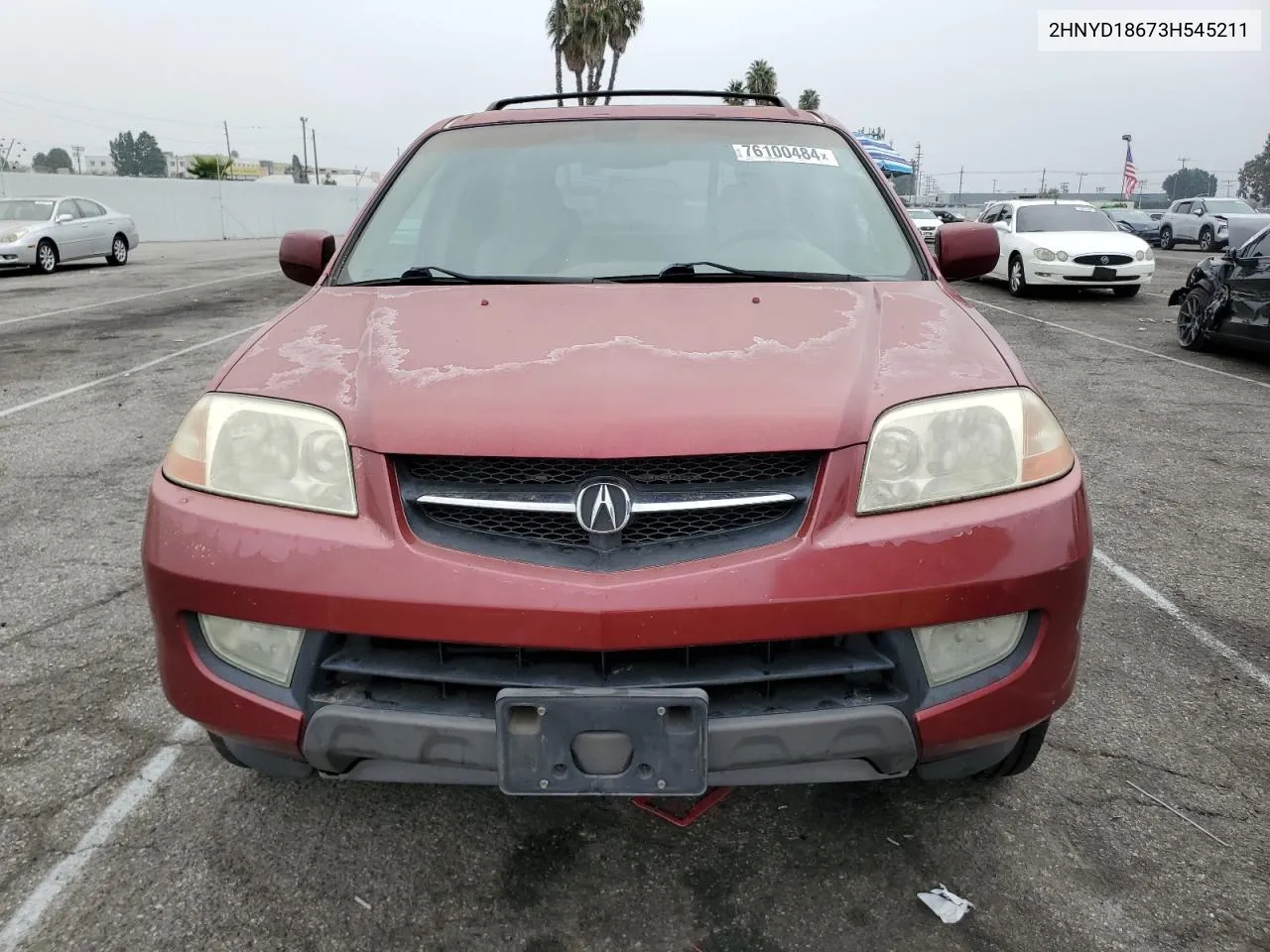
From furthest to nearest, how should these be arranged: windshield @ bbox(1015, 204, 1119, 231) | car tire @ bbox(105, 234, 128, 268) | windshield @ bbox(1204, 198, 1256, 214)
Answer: windshield @ bbox(1204, 198, 1256, 214) < car tire @ bbox(105, 234, 128, 268) < windshield @ bbox(1015, 204, 1119, 231)

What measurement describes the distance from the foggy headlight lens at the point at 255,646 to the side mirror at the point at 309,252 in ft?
4.96

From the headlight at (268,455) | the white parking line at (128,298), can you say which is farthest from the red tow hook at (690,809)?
the white parking line at (128,298)

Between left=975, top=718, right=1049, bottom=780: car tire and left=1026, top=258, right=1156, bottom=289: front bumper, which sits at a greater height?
left=1026, top=258, right=1156, bottom=289: front bumper

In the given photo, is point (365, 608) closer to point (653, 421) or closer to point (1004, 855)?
point (653, 421)

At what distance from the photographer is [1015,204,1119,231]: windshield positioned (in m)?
14.6

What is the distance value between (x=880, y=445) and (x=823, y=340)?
34 centimetres

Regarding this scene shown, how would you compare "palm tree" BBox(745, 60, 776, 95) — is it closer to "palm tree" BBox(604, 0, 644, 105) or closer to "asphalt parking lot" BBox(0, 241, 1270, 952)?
"palm tree" BBox(604, 0, 644, 105)

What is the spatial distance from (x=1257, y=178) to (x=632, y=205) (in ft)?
448

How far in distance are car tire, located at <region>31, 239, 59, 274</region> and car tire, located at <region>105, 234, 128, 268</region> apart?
1.58 m

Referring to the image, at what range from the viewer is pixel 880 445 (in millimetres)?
1835

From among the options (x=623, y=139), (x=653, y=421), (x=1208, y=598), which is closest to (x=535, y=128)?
(x=623, y=139)

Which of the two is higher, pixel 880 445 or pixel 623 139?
pixel 623 139

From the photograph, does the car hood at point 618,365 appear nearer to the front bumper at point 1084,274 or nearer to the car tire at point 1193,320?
the car tire at point 1193,320

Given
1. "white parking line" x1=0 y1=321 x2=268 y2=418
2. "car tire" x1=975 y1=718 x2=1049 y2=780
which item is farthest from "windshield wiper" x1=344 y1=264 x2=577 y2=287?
"white parking line" x1=0 y1=321 x2=268 y2=418
